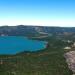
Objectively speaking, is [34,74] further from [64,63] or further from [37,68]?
[64,63]

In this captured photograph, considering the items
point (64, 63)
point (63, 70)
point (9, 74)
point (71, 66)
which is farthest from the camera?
point (64, 63)

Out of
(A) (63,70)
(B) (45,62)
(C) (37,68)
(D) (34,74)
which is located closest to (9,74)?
(D) (34,74)

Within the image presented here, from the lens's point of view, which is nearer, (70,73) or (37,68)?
(70,73)

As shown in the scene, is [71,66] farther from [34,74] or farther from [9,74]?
[9,74]

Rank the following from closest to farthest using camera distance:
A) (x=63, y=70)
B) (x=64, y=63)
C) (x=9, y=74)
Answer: (x=9, y=74) < (x=63, y=70) < (x=64, y=63)

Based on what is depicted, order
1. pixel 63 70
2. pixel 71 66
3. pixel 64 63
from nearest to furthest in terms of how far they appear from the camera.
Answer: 1. pixel 63 70
2. pixel 71 66
3. pixel 64 63

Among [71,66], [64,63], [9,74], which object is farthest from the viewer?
[64,63]

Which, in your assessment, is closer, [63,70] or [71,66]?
[63,70]

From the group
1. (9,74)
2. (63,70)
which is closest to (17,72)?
(9,74)
